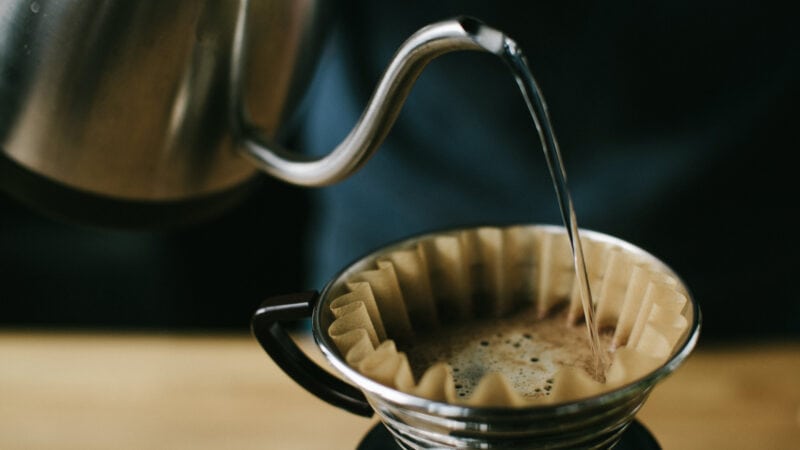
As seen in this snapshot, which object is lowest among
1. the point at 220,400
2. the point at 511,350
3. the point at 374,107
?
the point at 220,400

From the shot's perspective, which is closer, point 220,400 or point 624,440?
point 624,440

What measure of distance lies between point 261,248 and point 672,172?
1.05 metres

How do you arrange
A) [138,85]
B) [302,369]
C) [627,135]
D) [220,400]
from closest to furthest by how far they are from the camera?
[302,369]
[138,85]
[220,400]
[627,135]

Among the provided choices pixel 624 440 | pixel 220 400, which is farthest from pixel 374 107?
pixel 220 400

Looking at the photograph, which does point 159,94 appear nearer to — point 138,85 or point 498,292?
point 138,85

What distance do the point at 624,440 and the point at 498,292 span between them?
0.50ft

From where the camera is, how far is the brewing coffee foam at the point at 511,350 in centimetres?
64

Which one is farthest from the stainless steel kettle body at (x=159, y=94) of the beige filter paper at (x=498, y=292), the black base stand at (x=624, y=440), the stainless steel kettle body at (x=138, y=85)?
the black base stand at (x=624, y=440)

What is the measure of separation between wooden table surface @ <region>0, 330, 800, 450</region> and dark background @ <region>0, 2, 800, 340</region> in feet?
0.50

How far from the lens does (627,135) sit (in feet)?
3.35

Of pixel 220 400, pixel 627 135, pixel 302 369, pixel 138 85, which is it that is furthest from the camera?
pixel 627 135

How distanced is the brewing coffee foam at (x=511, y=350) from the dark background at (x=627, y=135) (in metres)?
0.36

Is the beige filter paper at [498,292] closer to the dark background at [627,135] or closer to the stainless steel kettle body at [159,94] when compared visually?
the stainless steel kettle body at [159,94]

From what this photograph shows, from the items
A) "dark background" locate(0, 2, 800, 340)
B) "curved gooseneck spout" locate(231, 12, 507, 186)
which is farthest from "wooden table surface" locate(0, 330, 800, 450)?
"curved gooseneck spout" locate(231, 12, 507, 186)
